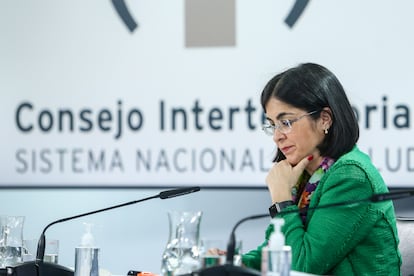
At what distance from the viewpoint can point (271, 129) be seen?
2.79m

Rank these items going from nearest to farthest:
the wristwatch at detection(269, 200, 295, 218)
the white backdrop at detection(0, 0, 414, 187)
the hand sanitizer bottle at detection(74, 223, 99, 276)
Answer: the hand sanitizer bottle at detection(74, 223, 99, 276) → the wristwatch at detection(269, 200, 295, 218) → the white backdrop at detection(0, 0, 414, 187)

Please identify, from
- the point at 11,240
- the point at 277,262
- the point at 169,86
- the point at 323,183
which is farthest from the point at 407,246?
the point at 169,86

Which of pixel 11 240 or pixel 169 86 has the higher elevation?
pixel 169 86

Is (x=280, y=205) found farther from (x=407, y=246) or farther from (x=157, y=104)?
(x=157, y=104)

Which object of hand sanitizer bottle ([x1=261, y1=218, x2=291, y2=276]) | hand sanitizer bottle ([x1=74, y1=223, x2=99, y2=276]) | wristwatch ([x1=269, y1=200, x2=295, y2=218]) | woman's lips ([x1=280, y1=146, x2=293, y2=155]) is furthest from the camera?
woman's lips ([x1=280, y1=146, x2=293, y2=155])

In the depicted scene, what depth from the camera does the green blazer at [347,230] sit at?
2484mm

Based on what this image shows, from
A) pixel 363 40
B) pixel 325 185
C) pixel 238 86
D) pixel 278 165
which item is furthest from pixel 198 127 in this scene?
pixel 325 185

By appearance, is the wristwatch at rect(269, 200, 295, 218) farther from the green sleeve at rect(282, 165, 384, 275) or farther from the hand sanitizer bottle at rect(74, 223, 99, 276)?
the hand sanitizer bottle at rect(74, 223, 99, 276)

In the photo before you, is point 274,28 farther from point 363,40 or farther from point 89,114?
point 89,114

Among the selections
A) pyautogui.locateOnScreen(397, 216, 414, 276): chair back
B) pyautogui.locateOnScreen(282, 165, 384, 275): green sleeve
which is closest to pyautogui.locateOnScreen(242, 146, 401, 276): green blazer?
pyautogui.locateOnScreen(282, 165, 384, 275): green sleeve

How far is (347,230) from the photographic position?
8.14 ft

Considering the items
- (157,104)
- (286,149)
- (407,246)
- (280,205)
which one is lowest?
(407,246)

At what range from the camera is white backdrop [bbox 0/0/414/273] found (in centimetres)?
366

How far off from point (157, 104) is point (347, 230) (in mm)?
1547
